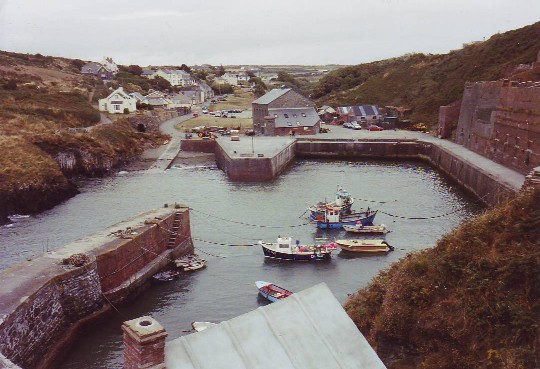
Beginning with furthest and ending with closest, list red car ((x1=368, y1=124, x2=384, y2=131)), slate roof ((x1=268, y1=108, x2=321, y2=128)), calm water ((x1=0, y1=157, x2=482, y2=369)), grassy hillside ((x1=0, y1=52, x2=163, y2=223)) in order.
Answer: red car ((x1=368, y1=124, x2=384, y2=131)), slate roof ((x1=268, y1=108, x2=321, y2=128)), grassy hillside ((x1=0, y1=52, x2=163, y2=223)), calm water ((x1=0, y1=157, x2=482, y2=369))

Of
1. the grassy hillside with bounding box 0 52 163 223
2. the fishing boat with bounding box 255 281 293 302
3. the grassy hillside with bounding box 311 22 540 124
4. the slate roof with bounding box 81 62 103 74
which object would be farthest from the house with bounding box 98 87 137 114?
the fishing boat with bounding box 255 281 293 302

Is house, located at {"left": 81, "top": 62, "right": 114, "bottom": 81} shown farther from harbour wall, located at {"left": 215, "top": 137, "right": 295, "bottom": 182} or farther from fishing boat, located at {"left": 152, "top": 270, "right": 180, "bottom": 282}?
fishing boat, located at {"left": 152, "top": 270, "right": 180, "bottom": 282}

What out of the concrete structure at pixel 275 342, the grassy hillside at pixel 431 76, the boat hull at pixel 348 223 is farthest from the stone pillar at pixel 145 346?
the grassy hillside at pixel 431 76

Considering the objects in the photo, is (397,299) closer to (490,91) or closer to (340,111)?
(490,91)

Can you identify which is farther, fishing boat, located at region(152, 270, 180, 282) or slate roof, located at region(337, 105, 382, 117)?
slate roof, located at region(337, 105, 382, 117)

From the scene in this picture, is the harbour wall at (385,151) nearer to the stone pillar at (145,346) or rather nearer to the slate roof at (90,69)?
the stone pillar at (145,346)

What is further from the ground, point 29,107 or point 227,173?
point 29,107

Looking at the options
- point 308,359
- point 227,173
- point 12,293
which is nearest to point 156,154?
point 227,173

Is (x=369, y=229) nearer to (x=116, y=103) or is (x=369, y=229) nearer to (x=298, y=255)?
(x=298, y=255)
